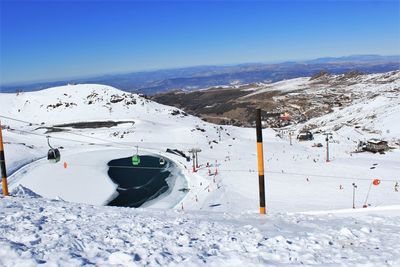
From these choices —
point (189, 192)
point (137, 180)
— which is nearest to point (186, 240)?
point (189, 192)

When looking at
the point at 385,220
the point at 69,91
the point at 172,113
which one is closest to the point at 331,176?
the point at 385,220

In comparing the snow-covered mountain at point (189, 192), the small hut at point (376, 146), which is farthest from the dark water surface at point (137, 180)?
the small hut at point (376, 146)

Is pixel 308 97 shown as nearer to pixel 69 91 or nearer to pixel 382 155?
pixel 69 91

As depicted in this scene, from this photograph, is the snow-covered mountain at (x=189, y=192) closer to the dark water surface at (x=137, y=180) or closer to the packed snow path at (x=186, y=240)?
the packed snow path at (x=186, y=240)

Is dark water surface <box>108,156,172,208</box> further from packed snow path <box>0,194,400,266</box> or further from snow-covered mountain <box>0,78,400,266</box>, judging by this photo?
packed snow path <box>0,194,400,266</box>

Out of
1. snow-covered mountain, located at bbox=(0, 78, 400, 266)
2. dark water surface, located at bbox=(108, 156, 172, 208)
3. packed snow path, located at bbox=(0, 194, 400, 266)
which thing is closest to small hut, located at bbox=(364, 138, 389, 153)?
snow-covered mountain, located at bbox=(0, 78, 400, 266)
